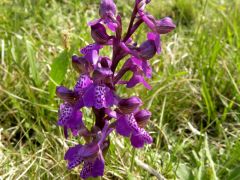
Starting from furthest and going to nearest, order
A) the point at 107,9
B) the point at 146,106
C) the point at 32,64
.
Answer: the point at 32,64 < the point at 146,106 < the point at 107,9

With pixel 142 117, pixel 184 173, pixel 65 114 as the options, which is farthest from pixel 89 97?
pixel 184 173

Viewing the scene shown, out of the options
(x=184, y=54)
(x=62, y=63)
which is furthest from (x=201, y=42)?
(x=62, y=63)

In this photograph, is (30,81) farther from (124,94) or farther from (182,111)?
(182,111)

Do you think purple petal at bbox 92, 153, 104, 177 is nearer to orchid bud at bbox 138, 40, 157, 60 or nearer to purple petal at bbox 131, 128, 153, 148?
purple petal at bbox 131, 128, 153, 148

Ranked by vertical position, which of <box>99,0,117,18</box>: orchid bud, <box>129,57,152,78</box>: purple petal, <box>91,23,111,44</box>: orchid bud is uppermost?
<box>99,0,117,18</box>: orchid bud

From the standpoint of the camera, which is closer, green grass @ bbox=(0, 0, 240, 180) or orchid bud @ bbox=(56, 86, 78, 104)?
orchid bud @ bbox=(56, 86, 78, 104)

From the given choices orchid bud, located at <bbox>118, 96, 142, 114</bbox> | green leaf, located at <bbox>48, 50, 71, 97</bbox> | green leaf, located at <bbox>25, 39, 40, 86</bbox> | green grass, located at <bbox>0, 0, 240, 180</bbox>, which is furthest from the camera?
green leaf, located at <bbox>25, 39, 40, 86</bbox>

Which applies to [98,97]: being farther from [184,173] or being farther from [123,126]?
[184,173]

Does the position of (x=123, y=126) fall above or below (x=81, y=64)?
below

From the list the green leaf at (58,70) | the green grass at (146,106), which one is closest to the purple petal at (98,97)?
the green grass at (146,106)

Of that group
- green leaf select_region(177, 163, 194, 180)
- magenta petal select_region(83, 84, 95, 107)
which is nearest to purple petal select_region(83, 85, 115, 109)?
magenta petal select_region(83, 84, 95, 107)
